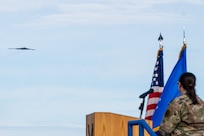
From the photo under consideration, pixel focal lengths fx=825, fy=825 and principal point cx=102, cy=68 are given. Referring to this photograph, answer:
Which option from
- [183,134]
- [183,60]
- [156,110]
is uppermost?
[183,60]

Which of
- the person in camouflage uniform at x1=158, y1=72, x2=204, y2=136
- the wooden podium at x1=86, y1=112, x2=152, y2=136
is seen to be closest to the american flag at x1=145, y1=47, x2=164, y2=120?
the wooden podium at x1=86, y1=112, x2=152, y2=136

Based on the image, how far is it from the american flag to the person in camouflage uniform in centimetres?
1067

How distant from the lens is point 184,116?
30.7 ft

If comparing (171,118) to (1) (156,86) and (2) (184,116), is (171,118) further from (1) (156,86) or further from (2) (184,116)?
(1) (156,86)

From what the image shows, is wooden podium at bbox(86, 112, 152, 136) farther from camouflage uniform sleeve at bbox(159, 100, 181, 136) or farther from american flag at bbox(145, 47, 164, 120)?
american flag at bbox(145, 47, 164, 120)

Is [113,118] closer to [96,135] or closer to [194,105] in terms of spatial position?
[96,135]

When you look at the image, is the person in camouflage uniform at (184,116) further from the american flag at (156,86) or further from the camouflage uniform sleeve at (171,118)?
the american flag at (156,86)

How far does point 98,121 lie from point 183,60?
8.32 m

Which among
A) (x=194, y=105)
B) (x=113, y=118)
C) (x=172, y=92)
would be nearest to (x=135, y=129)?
(x=113, y=118)

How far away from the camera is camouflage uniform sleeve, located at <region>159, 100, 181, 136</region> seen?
9.27 metres

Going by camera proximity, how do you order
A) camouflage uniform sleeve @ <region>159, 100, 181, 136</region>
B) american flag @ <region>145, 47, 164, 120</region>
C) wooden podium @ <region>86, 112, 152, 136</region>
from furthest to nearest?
american flag @ <region>145, 47, 164, 120</region>, wooden podium @ <region>86, 112, 152, 136</region>, camouflage uniform sleeve @ <region>159, 100, 181, 136</region>

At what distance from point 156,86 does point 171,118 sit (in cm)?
1263

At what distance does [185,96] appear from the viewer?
9312mm

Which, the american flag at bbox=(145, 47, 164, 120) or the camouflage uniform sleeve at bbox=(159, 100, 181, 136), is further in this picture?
the american flag at bbox=(145, 47, 164, 120)
